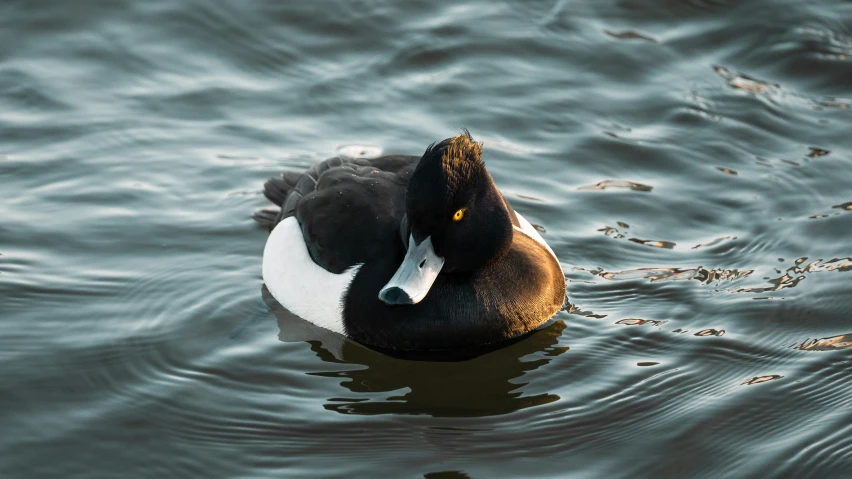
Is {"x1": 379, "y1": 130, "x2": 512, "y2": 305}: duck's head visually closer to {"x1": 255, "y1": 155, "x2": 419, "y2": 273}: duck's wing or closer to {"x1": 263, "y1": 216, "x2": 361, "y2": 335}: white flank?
{"x1": 255, "y1": 155, "x2": 419, "y2": 273}: duck's wing

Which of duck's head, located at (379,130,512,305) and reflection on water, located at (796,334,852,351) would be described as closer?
duck's head, located at (379,130,512,305)

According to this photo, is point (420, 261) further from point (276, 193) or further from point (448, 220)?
point (276, 193)

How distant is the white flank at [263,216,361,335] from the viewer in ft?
18.9

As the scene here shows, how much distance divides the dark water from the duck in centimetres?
15

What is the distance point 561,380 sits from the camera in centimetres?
534

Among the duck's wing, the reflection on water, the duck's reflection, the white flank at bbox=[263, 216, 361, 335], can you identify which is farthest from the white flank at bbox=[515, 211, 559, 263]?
the reflection on water

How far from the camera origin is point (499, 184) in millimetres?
7402

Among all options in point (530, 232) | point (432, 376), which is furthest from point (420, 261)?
point (530, 232)

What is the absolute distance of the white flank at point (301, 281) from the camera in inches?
227

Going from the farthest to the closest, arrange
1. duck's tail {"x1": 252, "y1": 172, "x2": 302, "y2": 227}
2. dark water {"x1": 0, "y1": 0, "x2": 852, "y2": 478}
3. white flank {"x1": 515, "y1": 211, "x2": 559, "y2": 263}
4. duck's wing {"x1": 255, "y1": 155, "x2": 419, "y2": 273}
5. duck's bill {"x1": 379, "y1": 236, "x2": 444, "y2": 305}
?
duck's tail {"x1": 252, "y1": 172, "x2": 302, "y2": 227} → white flank {"x1": 515, "y1": 211, "x2": 559, "y2": 263} → duck's wing {"x1": 255, "y1": 155, "x2": 419, "y2": 273} → duck's bill {"x1": 379, "y1": 236, "x2": 444, "y2": 305} → dark water {"x1": 0, "y1": 0, "x2": 852, "y2": 478}

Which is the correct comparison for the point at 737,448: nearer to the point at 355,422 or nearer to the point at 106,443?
the point at 355,422

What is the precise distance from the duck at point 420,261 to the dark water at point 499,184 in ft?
0.49

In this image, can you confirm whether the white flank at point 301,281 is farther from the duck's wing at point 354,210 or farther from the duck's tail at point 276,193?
the duck's tail at point 276,193

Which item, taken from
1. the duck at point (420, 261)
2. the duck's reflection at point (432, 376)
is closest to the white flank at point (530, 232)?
the duck at point (420, 261)
